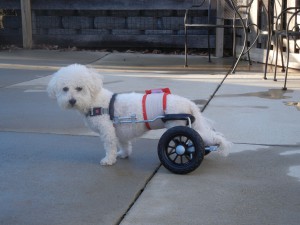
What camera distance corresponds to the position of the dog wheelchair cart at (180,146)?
3.34m

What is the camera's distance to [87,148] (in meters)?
4.07

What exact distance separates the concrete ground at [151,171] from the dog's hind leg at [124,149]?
1.9 inches

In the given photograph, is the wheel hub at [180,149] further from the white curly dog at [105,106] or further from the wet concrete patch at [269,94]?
the wet concrete patch at [269,94]

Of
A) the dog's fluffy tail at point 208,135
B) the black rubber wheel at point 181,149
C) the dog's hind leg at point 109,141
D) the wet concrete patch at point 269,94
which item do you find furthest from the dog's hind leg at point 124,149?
the wet concrete patch at point 269,94

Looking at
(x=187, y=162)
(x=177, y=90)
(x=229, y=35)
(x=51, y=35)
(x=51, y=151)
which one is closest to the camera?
(x=187, y=162)

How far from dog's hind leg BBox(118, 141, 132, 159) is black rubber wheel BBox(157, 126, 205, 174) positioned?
0.44 metres

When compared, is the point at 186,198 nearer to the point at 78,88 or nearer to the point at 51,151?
the point at 78,88

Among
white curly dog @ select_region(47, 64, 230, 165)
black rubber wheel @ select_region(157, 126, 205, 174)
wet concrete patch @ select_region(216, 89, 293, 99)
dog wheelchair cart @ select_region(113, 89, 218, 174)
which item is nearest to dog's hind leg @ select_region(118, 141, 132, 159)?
white curly dog @ select_region(47, 64, 230, 165)

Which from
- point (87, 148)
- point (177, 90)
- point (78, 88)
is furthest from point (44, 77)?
point (78, 88)

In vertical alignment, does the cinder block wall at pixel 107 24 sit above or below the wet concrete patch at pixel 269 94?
above

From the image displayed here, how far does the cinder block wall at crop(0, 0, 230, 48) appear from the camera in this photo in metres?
10.1

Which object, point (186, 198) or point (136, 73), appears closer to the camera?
point (186, 198)

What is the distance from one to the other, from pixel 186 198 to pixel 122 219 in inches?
18.4

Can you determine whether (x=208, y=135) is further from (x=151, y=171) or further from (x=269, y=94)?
(x=269, y=94)
